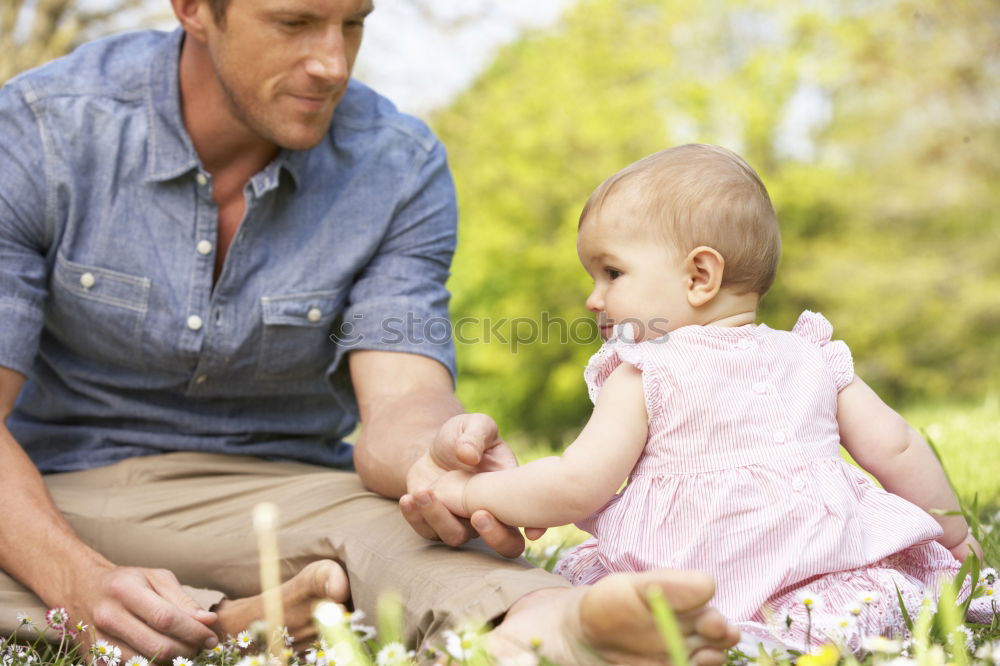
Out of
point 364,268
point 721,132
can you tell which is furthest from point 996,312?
point 364,268

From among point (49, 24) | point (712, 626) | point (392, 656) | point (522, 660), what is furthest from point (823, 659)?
point (49, 24)

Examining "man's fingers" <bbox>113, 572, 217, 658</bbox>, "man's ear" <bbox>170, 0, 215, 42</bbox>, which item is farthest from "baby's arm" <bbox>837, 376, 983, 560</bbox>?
"man's ear" <bbox>170, 0, 215, 42</bbox>

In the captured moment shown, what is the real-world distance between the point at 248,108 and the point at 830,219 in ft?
32.4

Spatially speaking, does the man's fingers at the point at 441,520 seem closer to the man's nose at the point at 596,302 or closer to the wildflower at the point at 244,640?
the wildflower at the point at 244,640

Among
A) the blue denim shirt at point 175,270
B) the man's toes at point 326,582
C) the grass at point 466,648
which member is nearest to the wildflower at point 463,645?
the grass at point 466,648

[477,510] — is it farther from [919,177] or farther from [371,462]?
[919,177]

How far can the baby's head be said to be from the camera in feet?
6.36

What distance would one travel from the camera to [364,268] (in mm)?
2900

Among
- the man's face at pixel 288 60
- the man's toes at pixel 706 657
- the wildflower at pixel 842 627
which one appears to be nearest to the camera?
the man's toes at pixel 706 657

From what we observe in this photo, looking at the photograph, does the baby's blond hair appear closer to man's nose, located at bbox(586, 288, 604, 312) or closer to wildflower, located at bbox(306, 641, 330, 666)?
man's nose, located at bbox(586, 288, 604, 312)

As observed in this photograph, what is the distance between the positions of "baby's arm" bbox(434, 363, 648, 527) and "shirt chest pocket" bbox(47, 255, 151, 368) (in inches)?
47.9

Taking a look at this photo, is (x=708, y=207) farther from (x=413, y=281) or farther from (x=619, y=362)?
A: (x=413, y=281)

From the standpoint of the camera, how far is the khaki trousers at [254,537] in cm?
190

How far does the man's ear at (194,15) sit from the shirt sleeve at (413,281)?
26.7 inches
